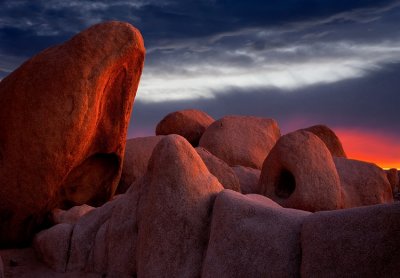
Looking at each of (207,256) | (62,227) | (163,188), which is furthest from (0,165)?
(207,256)

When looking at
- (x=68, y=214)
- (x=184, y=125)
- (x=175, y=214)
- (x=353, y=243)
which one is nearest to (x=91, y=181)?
(x=68, y=214)

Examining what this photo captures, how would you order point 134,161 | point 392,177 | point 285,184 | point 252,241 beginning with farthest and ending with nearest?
point 392,177 < point 134,161 < point 285,184 < point 252,241

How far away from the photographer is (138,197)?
6730 mm

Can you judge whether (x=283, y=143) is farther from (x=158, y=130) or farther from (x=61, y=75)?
(x=158, y=130)

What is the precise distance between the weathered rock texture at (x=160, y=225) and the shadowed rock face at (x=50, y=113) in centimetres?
159

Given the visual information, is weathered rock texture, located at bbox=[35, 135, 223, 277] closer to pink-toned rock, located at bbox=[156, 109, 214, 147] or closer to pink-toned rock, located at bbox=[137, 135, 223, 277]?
pink-toned rock, located at bbox=[137, 135, 223, 277]

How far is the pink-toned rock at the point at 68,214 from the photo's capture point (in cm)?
901

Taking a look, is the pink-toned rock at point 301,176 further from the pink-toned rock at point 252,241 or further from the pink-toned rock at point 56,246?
the pink-toned rock at point 252,241

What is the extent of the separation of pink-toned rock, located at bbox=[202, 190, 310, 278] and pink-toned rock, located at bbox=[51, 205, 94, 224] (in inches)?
169

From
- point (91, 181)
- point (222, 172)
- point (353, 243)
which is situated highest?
point (353, 243)

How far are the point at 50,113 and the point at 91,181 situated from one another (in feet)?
8.97

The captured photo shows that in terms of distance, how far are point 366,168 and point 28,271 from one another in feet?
34.4

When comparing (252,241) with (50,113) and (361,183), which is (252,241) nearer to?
(50,113)

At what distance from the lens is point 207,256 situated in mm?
5312
